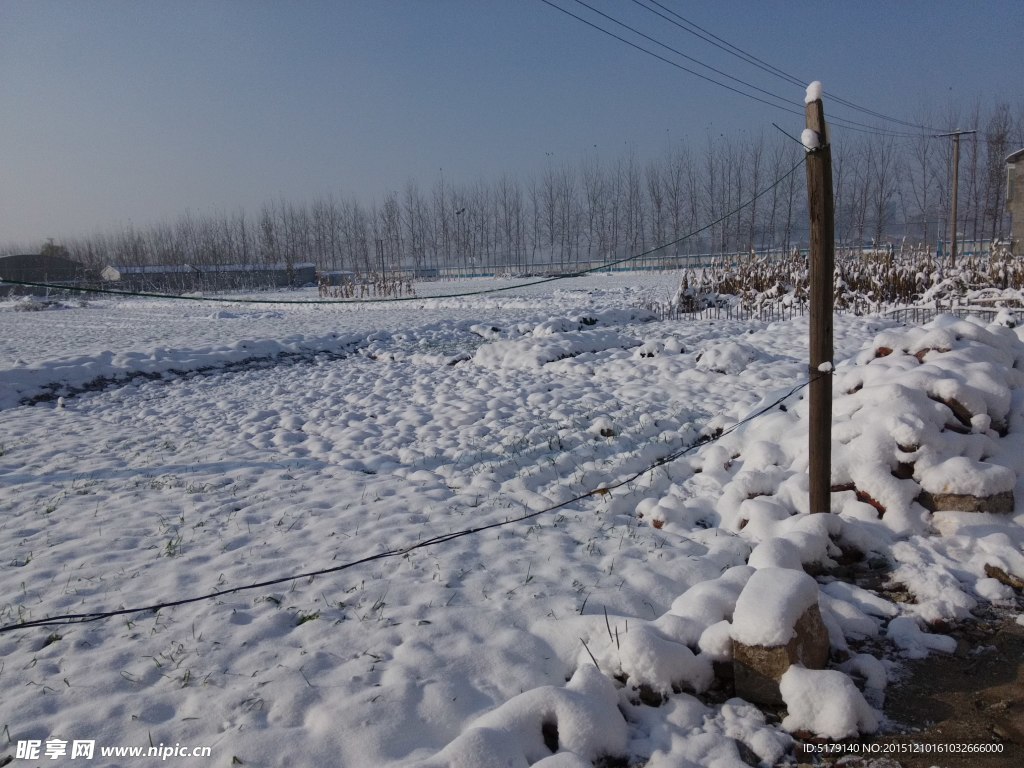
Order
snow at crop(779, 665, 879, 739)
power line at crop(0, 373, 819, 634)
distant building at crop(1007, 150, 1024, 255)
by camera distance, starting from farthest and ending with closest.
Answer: distant building at crop(1007, 150, 1024, 255), power line at crop(0, 373, 819, 634), snow at crop(779, 665, 879, 739)

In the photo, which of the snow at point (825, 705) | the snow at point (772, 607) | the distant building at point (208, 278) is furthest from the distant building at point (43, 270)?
the snow at point (825, 705)

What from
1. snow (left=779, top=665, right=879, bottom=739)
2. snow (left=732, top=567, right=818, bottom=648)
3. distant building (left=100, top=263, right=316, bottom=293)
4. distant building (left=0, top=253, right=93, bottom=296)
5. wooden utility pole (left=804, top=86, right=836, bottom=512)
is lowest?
snow (left=779, top=665, right=879, bottom=739)

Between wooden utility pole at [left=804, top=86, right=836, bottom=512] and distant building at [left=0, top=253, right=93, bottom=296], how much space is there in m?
64.3

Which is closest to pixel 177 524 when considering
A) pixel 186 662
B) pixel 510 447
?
pixel 186 662

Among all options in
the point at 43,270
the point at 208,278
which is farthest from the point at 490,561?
the point at 43,270

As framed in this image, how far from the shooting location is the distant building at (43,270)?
5547cm

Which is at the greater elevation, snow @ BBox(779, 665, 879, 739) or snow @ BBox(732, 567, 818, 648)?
snow @ BBox(732, 567, 818, 648)

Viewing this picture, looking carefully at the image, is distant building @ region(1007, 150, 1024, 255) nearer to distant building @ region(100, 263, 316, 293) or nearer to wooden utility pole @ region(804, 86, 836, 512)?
wooden utility pole @ region(804, 86, 836, 512)

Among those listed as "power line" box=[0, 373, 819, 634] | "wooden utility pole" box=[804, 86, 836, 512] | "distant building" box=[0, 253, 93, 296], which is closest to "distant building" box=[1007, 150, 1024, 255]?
"wooden utility pole" box=[804, 86, 836, 512]

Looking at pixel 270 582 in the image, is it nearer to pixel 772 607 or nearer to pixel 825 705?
pixel 772 607

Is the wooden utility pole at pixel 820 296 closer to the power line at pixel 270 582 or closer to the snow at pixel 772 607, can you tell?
the power line at pixel 270 582

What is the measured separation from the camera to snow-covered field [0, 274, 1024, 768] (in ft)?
8.69

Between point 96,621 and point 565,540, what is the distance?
289 cm

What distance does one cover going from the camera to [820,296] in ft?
13.4
